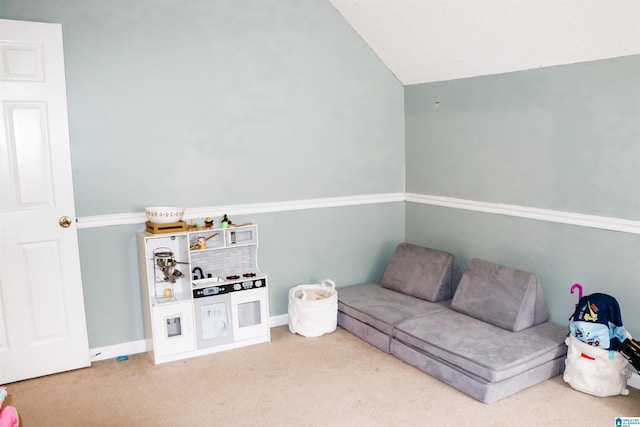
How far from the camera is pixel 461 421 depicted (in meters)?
2.66

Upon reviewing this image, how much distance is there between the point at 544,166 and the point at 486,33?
3.10ft

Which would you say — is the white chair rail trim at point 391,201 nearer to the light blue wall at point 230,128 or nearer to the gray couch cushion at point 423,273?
the light blue wall at point 230,128

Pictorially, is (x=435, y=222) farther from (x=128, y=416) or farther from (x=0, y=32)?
(x=0, y=32)

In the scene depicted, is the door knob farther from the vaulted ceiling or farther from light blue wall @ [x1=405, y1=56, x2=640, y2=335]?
light blue wall @ [x1=405, y1=56, x2=640, y2=335]

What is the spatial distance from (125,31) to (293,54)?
121cm

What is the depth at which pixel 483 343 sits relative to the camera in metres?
3.08

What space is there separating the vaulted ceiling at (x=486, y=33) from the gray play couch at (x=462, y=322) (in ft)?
4.53

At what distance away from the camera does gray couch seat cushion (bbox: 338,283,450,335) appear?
3570 millimetres

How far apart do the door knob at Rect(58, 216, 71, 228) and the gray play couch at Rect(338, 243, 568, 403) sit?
1.97 metres

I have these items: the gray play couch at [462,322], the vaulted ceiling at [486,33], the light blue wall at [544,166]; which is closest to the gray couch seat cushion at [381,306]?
the gray play couch at [462,322]

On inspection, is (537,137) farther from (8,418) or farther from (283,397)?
(8,418)

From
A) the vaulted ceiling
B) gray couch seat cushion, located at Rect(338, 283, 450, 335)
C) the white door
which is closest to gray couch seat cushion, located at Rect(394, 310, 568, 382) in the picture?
gray couch seat cushion, located at Rect(338, 283, 450, 335)

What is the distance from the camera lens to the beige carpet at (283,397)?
8.91 feet

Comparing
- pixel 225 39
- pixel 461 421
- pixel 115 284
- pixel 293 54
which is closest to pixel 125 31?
pixel 225 39
